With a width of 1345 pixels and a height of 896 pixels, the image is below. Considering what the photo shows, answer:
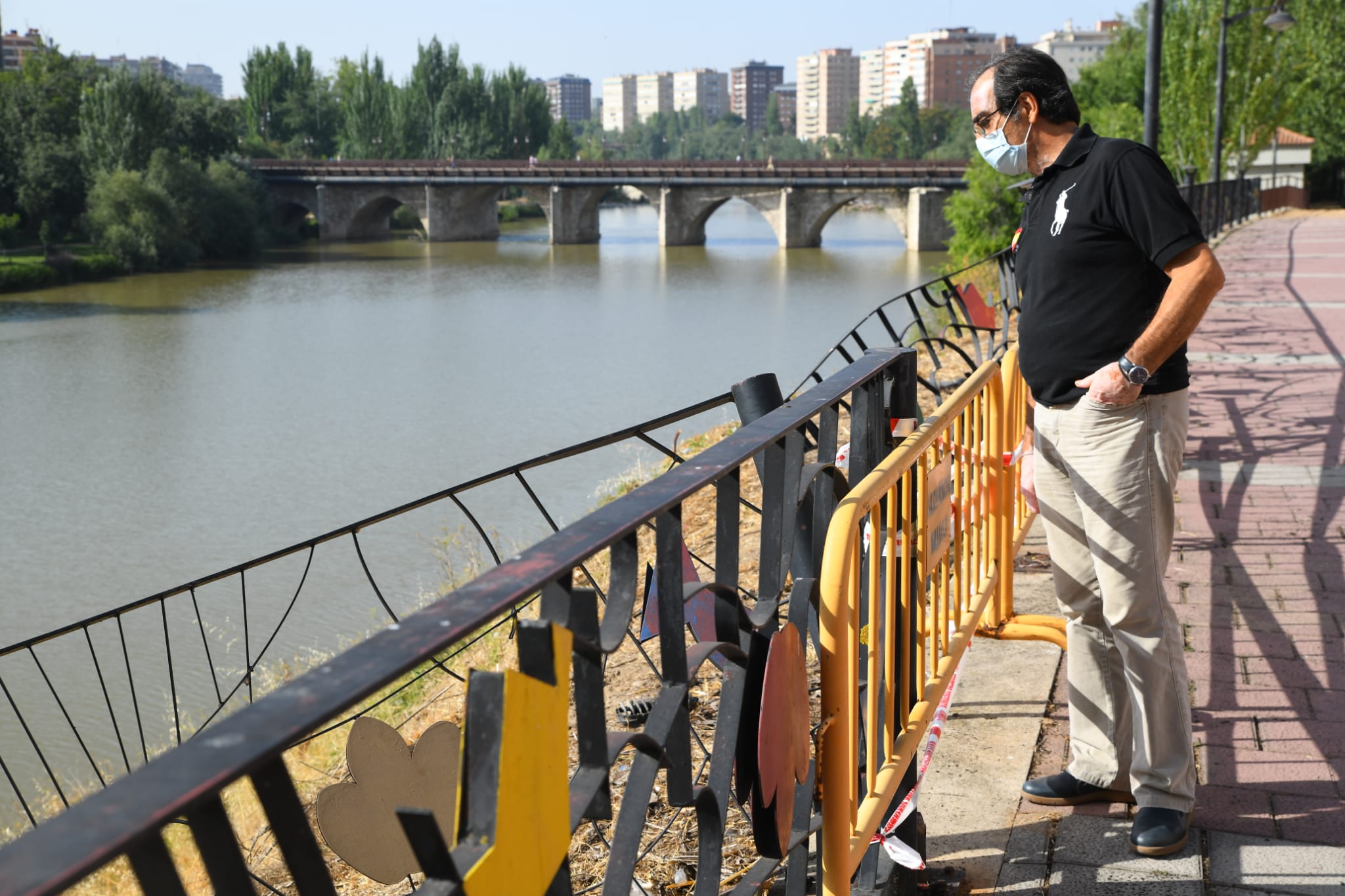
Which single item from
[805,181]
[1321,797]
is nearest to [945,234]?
[805,181]

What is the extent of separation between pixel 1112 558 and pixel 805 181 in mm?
52107

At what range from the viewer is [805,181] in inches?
2099

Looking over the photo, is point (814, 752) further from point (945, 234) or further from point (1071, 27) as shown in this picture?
point (1071, 27)

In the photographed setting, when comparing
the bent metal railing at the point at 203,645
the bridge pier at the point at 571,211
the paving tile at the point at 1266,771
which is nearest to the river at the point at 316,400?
the bent metal railing at the point at 203,645

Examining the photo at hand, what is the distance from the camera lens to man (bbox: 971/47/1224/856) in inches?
94.9

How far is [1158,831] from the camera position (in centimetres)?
247

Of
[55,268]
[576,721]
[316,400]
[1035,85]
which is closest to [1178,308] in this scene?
[1035,85]

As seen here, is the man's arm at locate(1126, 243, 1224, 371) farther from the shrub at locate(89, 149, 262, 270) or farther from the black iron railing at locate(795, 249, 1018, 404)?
the shrub at locate(89, 149, 262, 270)

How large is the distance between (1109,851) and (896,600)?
0.68 meters

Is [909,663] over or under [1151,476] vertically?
under

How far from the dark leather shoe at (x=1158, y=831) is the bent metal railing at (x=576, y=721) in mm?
787

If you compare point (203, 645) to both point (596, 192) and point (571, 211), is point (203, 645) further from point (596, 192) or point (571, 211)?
point (596, 192)

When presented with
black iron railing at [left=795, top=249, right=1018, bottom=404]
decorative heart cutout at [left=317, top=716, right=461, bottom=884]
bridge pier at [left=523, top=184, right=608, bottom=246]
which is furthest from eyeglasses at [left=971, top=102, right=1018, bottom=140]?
bridge pier at [left=523, top=184, right=608, bottom=246]

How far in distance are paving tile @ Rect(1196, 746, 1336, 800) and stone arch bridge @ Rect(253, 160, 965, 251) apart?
1884 inches
